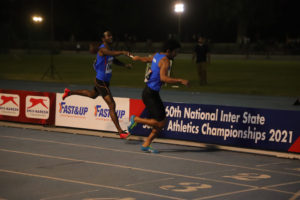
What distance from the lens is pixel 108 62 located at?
11648 millimetres

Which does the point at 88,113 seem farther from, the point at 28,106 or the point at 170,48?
the point at 170,48

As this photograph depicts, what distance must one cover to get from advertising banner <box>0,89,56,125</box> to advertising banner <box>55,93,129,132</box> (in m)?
0.26

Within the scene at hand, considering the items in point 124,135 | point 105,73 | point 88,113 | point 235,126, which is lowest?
point 124,135

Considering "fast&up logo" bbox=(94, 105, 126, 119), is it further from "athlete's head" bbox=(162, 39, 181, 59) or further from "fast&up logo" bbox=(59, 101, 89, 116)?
"athlete's head" bbox=(162, 39, 181, 59)

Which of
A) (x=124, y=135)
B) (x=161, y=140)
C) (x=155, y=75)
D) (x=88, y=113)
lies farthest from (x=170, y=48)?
(x=88, y=113)

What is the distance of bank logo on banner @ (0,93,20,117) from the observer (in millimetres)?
14328

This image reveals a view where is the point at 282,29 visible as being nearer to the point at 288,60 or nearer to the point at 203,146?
the point at 288,60

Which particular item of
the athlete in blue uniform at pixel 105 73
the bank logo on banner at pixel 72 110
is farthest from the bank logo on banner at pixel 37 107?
the athlete in blue uniform at pixel 105 73

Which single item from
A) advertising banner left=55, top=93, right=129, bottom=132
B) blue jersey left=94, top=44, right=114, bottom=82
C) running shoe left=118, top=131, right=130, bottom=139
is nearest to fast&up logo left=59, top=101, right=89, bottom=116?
advertising banner left=55, top=93, right=129, bottom=132

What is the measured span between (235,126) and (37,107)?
18.0 feet

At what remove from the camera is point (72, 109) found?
44.2 ft

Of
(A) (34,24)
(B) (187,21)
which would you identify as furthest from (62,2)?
(B) (187,21)

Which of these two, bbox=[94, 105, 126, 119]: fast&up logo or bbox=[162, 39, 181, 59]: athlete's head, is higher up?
bbox=[162, 39, 181, 59]: athlete's head

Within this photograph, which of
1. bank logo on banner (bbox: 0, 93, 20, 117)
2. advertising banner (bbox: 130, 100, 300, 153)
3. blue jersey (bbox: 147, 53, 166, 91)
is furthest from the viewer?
bank logo on banner (bbox: 0, 93, 20, 117)
